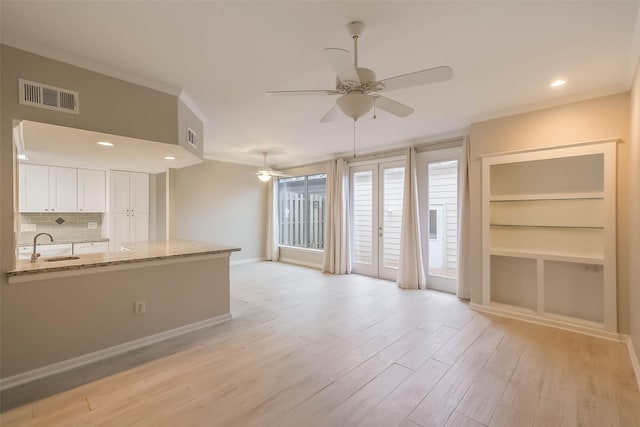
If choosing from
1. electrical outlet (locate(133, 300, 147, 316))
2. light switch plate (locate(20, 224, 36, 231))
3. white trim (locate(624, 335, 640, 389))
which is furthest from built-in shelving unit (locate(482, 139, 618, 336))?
light switch plate (locate(20, 224, 36, 231))

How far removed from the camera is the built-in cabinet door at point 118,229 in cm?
534

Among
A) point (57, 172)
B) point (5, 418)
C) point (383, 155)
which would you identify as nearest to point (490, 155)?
point (383, 155)

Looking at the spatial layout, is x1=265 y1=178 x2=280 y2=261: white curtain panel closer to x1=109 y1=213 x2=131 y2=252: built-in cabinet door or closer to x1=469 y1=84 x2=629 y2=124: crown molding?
x1=109 y1=213 x2=131 y2=252: built-in cabinet door

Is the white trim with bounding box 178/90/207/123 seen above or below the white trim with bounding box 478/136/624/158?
above

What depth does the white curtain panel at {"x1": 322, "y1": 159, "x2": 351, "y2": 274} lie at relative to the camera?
589cm

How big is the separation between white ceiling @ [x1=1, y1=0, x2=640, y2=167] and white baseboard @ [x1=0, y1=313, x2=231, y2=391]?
8.40ft

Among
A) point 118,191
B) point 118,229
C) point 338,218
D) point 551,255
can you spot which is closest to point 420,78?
point 551,255

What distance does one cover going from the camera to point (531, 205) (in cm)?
357

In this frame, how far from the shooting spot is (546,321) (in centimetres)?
331

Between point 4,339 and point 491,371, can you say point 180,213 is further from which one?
point 491,371

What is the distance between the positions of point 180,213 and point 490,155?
19.1 feet

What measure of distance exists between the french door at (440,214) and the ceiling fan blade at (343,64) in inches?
130

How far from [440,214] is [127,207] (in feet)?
19.7

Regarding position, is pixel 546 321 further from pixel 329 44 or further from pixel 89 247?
pixel 89 247
